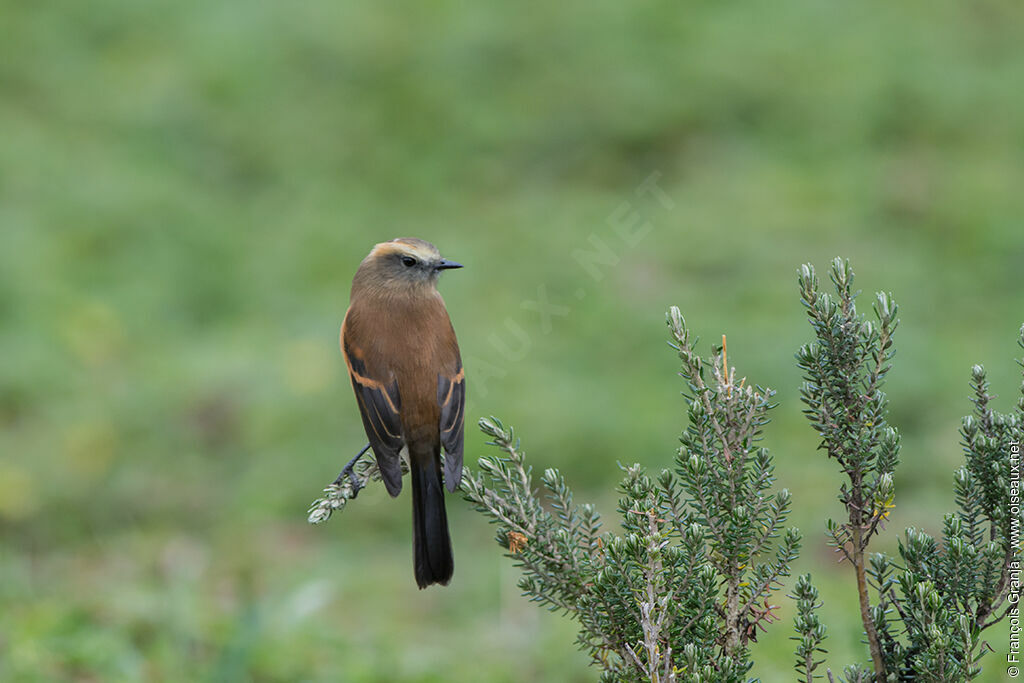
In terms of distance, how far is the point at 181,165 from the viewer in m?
9.13

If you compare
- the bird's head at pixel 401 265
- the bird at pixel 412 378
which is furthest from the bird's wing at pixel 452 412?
the bird's head at pixel 401 265

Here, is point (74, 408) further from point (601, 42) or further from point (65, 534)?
point (601, 42)

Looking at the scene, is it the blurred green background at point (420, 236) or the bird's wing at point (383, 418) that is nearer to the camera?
the bird's wing at point (383, 418)

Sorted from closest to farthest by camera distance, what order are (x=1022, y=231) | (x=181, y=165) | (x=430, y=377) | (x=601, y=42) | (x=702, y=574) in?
(x=702, y=574) → (x=430, y=377) → (x=1022, y=231) → (x=181, y=165) → (x=601, y=42)

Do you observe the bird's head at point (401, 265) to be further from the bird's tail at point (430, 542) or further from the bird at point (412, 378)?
the bird's tail at point (430, 542)

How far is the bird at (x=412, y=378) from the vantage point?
3.23 m

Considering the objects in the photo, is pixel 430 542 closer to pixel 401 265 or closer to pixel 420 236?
pixel 401 265

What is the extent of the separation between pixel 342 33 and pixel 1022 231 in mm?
6027

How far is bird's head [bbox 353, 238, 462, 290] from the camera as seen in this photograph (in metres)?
3.62

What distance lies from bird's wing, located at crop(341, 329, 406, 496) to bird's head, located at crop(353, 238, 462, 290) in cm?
28

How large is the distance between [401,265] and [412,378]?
0.43 metres

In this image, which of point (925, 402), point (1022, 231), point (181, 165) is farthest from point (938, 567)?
point (181, 165)

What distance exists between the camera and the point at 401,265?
364 cm
